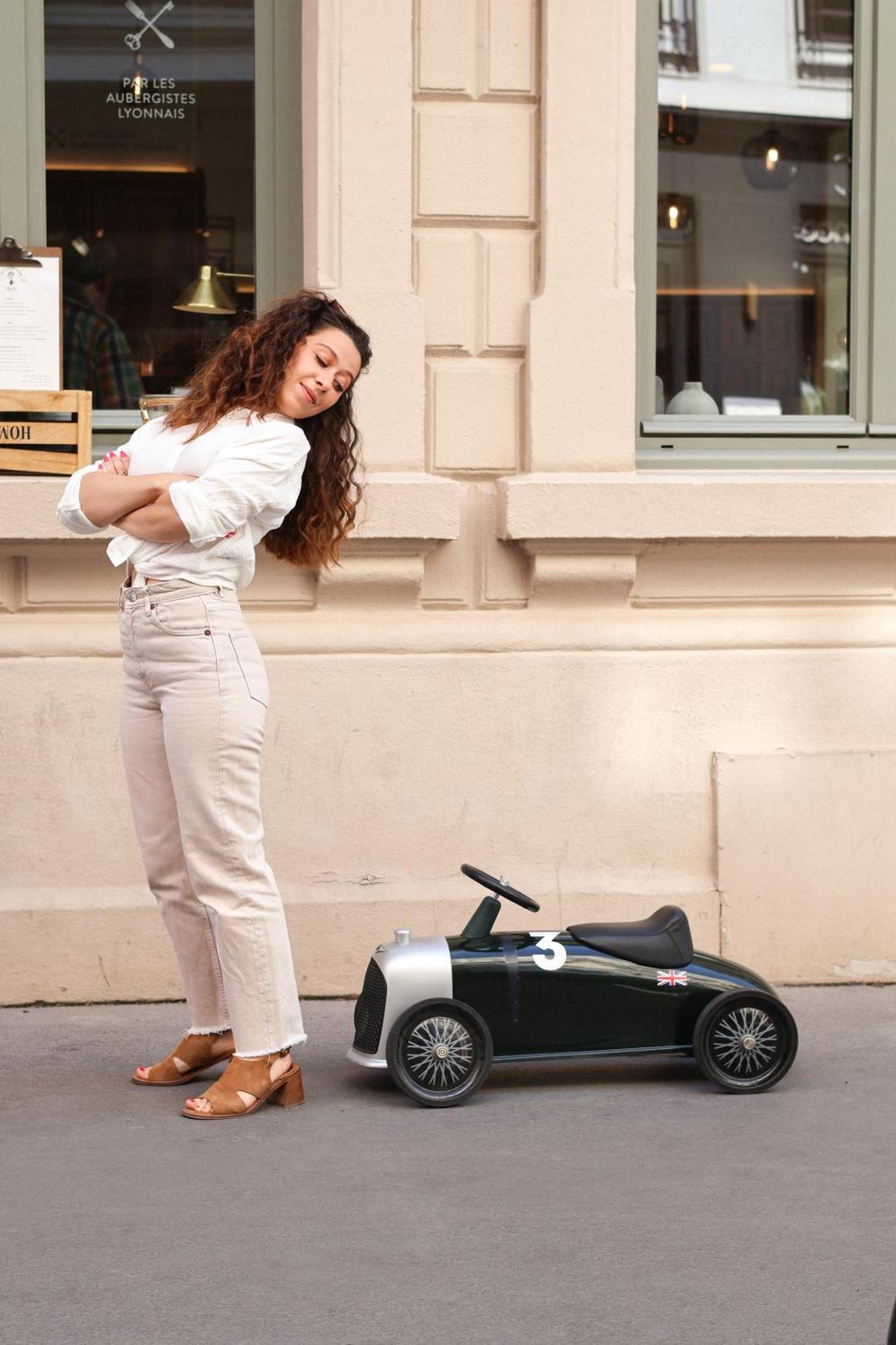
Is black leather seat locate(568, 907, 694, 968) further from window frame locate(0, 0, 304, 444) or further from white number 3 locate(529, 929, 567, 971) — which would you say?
window frame locate(0, 0, 304, 444)

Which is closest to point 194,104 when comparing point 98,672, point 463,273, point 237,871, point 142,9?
point 142,9

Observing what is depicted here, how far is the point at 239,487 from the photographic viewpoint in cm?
395

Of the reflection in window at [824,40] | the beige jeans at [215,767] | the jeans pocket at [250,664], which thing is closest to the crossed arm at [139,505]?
the beige jeans at [215,767]

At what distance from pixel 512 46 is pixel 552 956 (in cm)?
304

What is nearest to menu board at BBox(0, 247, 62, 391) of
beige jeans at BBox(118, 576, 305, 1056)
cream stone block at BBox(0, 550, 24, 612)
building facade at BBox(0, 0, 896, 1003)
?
building facade at BBox(0, 0, 896, 1003)

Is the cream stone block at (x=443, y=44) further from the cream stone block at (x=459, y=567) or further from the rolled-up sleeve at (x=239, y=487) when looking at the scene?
the rolled-up sleeve at (x=239, y=487)

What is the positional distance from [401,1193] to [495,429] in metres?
2.77

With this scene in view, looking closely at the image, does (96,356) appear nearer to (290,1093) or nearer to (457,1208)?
(290,1093)

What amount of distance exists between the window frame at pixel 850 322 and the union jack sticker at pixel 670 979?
2.10 m

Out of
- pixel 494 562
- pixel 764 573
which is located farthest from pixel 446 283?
pixel 764 573

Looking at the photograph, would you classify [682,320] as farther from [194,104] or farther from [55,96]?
[55,96]

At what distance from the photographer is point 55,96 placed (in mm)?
5766

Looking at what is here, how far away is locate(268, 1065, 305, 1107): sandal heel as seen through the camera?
14.0 ft

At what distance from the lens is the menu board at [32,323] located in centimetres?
562
